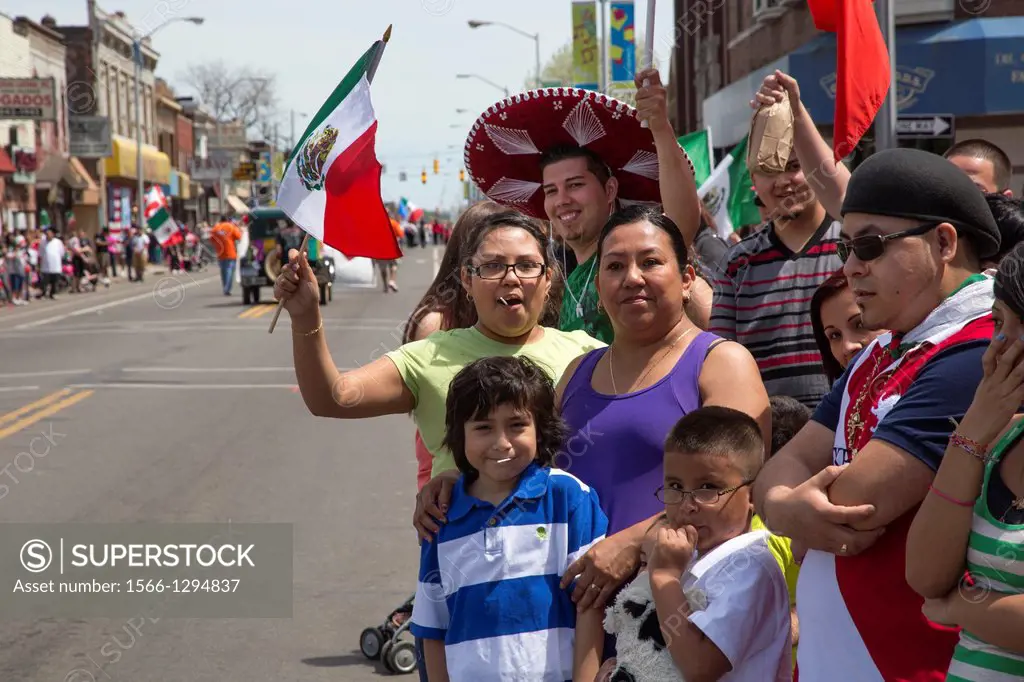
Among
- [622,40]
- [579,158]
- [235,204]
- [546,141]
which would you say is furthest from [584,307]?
[235,204]

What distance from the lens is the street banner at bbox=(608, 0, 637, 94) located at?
31.9 meters

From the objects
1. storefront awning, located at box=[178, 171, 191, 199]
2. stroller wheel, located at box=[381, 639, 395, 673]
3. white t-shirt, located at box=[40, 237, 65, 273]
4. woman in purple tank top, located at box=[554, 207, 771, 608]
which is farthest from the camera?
storefront awning, located at box=[178, 171, 191, 199]

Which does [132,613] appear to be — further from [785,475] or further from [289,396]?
[289,396]

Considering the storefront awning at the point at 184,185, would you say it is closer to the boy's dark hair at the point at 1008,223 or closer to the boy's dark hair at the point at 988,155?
the boy's dark hair at the point at 988,155

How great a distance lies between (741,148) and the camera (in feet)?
34.7

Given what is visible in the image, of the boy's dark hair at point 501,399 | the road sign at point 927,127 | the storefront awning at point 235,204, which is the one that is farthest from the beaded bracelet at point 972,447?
the storefront awning at point 235,204

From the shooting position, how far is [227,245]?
34.4 meters

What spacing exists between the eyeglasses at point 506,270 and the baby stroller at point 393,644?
2.28m

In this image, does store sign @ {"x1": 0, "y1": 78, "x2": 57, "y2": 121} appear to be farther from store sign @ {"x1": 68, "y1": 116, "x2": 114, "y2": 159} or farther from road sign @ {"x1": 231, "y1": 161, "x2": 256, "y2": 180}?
road sign @ {"x1": 231, "y1": 161, "x2": 256, "y2": 180}

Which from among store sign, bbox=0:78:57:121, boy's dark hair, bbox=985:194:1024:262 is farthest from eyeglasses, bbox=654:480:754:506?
store sign, bbox=0:78:57:121

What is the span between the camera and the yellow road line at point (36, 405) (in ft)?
44.2

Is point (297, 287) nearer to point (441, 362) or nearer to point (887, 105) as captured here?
point (441, 362)

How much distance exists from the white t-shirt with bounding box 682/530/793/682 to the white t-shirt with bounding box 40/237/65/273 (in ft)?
111

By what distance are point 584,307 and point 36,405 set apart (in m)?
11.3
